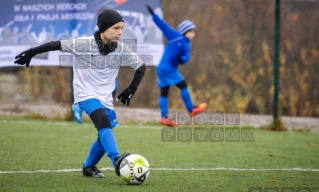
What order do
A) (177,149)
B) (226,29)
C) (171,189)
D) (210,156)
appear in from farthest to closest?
(226,29) → (177,149) → (210,156) → (171,189)

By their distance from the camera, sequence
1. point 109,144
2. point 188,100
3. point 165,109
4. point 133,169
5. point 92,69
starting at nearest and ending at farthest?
point 133,169, point 109,144, point 92,69, point 188,100, point 165,109

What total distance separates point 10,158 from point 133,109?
6.52m

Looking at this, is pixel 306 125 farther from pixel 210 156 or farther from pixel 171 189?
pixel 171 189

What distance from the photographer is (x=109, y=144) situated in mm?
5293

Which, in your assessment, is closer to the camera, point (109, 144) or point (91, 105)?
point (109, 144)

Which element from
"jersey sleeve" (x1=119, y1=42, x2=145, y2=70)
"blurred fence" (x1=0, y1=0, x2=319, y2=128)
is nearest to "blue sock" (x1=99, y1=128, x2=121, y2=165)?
"jersey sleeve" (x1=119, y1=42, x2=145, y2=70)

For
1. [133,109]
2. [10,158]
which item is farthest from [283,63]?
[10,158]

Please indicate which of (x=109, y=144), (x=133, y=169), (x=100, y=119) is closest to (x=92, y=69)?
(x=100, y=119)

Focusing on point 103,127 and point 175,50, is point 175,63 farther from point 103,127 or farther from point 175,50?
point 103,127

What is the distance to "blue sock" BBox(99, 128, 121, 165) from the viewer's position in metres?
5.27

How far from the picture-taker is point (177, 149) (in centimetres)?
811

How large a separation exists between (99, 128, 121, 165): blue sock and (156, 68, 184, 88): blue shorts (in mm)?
5561

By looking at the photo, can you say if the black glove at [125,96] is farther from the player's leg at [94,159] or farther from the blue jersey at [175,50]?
the blue jersey at [175,50]

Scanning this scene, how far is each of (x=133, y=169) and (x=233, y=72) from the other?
27.4ft
